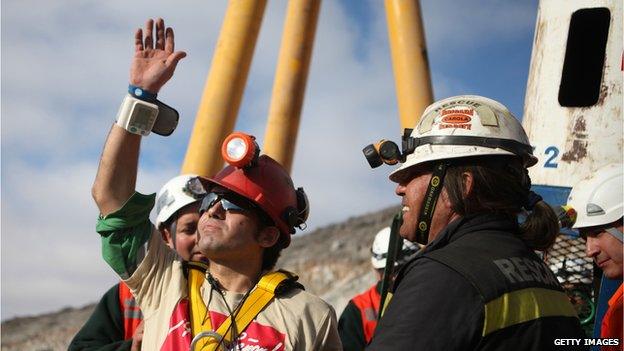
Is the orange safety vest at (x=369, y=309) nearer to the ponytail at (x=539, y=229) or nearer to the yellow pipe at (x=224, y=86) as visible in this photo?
the yellow pipe at (x=224, y=86)

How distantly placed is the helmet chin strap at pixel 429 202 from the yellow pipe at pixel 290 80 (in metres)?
6.71

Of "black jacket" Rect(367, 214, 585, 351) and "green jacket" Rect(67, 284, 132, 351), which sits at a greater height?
"black jacket" Rect(367, 214, 585, 351)

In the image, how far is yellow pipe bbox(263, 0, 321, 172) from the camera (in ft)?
30.7

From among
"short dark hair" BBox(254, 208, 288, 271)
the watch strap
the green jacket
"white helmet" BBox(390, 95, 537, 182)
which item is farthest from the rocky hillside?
"white helmet" BBox(390, 95, 537, 182)

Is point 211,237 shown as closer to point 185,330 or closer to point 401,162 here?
point 185,330

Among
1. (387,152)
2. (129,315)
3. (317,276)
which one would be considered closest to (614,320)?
(387,152)

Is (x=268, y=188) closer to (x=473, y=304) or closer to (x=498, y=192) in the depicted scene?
(x=498, y=192)

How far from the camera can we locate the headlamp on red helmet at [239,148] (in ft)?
11.4

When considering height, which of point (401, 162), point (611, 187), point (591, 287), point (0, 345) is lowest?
point (0, 345)

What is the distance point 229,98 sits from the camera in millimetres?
8797

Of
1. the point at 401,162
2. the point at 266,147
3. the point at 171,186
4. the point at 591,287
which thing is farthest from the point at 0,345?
the point at 401,162

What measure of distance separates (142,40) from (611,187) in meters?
2.65

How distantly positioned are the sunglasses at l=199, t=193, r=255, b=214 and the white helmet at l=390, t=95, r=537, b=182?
2.81 feet

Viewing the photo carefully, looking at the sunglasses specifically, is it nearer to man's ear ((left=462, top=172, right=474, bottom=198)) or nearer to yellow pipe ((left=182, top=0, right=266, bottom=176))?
man's ear ((left=462, top=172, right=474, bottom=198))
